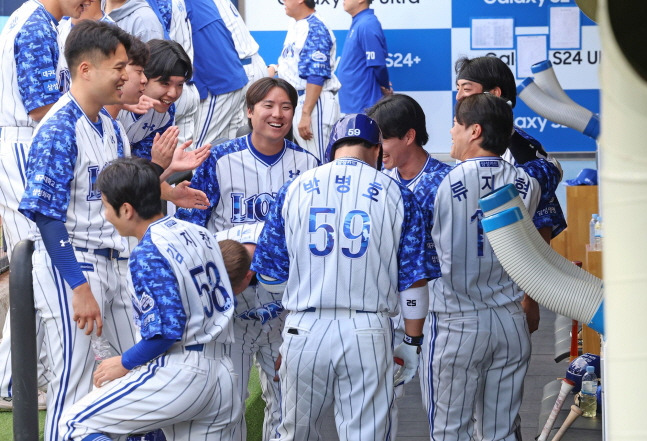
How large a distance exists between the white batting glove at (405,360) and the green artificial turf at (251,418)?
1.36 m

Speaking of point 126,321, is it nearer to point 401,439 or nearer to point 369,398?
point 369,398

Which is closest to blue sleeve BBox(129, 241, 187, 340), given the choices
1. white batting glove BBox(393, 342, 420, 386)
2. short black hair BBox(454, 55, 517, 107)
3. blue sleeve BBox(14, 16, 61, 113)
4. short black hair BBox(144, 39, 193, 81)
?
white batting glove BBox(393, 342, 420, 386)

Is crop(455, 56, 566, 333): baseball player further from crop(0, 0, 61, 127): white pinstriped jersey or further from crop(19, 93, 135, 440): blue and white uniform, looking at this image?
crop(0, 0, 61, 127): white pinstriped jersey

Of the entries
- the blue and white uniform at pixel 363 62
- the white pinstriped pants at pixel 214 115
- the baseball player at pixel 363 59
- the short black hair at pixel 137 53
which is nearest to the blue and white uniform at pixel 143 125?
the short black hair at pixel 137 53

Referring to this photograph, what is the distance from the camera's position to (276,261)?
346 cm

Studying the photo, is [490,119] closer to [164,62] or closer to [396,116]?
[396,116]

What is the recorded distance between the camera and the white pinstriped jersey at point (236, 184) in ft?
13.6

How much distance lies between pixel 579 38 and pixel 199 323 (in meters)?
6.02

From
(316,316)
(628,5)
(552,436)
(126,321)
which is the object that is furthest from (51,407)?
(628,5)

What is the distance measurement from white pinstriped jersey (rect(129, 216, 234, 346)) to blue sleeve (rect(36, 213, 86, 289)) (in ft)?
1.42

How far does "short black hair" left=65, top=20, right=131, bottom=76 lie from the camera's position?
365cm

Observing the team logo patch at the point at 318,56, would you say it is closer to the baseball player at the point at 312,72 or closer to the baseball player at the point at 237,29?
the baseball player at the point at 312,72

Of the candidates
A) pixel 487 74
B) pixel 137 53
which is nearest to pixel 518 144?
A: pixel 487 74

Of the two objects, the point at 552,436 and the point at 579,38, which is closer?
the point at 552,436
